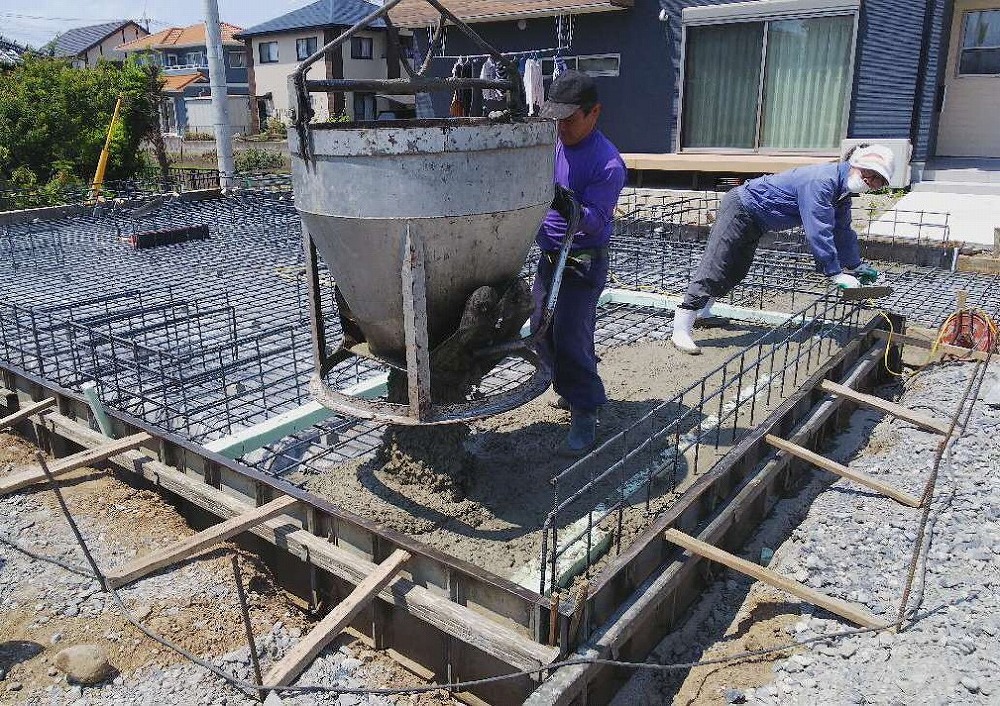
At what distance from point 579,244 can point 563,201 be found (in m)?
0.37

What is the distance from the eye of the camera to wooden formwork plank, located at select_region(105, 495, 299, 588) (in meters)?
3.58

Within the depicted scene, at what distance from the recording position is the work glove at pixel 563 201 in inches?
168

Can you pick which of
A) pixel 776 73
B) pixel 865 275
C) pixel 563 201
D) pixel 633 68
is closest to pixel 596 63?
pixel 633 68

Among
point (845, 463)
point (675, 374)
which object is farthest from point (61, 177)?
point (845, 463)

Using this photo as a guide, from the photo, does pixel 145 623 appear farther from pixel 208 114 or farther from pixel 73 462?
pixel 208 114

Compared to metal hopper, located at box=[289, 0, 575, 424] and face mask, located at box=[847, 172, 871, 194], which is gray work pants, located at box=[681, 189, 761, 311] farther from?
metal hopper, located at box=[289, 0, 575, 424]

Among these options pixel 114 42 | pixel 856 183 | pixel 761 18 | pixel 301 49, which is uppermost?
pixel 114 42

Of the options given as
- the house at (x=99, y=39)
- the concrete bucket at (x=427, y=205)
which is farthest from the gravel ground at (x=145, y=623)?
the house at (x=99, y=39)

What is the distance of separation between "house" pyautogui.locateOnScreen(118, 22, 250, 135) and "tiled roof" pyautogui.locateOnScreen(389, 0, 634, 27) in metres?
14.6

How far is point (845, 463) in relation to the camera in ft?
19.1

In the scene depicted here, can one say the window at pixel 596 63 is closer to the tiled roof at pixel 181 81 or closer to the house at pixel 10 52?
the house at pixel 10 52

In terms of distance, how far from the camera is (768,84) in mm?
14656

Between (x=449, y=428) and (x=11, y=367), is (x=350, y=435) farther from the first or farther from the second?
(x=11, y=367)

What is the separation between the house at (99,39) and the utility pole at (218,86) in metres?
47.7
